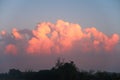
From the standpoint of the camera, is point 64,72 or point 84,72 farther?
point 84,72

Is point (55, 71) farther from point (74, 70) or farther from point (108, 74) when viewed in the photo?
point (108, 74)

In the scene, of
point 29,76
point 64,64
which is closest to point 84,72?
point 64,64

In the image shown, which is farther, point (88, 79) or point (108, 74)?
point (108, 74)

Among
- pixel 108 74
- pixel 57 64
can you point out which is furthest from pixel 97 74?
pixel 57 64

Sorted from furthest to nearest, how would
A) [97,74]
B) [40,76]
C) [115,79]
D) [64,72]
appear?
[97,74]
[40,76]
[64,72]
[115,79]

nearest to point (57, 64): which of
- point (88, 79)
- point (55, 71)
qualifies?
point (55, 71)

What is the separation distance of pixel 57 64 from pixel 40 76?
4393 millimetres

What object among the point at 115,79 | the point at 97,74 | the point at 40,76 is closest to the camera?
the point at 115,79

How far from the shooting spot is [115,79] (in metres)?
59.3

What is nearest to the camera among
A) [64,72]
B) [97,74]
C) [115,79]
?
[115,79]

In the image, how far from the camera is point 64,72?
6362 centimetres

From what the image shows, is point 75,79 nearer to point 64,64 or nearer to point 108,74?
point 64,64

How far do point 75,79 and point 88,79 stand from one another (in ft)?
11.3

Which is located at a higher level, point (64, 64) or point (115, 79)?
point (64, 64)
